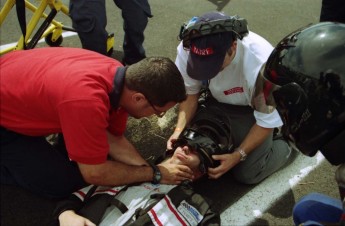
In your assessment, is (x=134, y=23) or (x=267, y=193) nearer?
(x=267, y=193)

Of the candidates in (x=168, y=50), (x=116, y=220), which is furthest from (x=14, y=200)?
(x=168, y=50)

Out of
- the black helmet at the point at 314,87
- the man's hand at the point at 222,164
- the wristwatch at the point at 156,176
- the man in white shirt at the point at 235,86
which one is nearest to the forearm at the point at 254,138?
the man in white shirt at the point at 235,86

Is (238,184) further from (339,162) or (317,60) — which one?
A: (317,60)

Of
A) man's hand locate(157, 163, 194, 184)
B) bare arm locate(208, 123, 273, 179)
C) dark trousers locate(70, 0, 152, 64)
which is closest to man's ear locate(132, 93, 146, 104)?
man's hand locate(157, 163, 194, 184)

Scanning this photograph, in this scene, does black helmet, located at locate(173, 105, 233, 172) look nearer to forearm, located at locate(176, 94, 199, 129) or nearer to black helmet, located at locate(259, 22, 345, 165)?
forearm, located at locate(176, 94, 199, 129)

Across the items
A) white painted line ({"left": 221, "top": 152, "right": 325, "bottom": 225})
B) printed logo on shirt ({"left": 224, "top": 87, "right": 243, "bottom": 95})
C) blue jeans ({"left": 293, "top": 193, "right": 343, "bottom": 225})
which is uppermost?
printed logo on shirt ({"left": 224, "top": 87, "right": 243, "bottom": 95})

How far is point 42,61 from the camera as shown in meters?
2.16

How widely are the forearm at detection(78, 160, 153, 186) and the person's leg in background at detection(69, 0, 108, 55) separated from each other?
1.35 metres

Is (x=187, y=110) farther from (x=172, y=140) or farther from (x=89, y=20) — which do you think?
(x=89, y=20)

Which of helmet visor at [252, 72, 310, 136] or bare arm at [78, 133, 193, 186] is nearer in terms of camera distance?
helmet visor at [252, 72, 310, 136]

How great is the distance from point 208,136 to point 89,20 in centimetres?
143

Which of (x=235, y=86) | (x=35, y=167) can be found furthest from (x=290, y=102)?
(x=35, y=167)

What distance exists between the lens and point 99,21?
10.6 ft

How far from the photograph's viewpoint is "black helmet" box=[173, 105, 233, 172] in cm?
248
